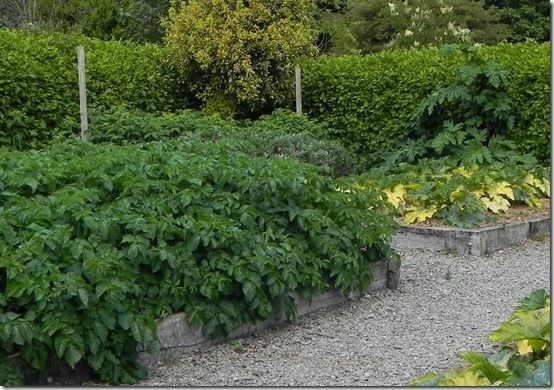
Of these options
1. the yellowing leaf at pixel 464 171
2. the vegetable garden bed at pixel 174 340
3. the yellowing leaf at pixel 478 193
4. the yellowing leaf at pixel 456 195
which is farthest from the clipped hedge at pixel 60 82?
the vegetable garden bed at pixel 174 340

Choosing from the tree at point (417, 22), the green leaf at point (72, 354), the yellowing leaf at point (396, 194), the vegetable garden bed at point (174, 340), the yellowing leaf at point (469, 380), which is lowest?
the vegetable garden bed at point (174, 340)

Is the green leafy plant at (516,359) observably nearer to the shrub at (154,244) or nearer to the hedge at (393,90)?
the shrub at (154,244)

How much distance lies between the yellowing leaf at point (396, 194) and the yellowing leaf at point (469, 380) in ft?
14.9

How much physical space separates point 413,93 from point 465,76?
47.7 inches

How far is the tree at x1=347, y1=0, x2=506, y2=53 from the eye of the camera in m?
17.2

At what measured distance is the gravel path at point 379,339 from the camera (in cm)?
439

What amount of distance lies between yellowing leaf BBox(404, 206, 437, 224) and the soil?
0.05m

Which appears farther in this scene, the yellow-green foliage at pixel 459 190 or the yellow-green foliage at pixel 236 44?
the yellow-green foliage at pixel 236 44

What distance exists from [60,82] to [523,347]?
7.26 m

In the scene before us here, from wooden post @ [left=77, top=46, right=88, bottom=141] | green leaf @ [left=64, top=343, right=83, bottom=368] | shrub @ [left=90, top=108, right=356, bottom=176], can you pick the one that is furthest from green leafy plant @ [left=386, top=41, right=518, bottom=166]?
green leaf @ [left=64, top=343, right=83, bottom=368]

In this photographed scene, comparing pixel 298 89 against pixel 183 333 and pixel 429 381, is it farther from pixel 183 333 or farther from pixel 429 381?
pixel 429 381

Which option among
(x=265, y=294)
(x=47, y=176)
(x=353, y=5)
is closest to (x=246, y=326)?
(x=265, y=294)

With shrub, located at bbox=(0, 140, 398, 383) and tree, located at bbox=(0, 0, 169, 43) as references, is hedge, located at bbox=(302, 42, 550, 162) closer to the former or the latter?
shrub, located at bbox=(0, 140, 398, 383)

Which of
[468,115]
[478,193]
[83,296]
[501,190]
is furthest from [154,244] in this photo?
[468,115]
